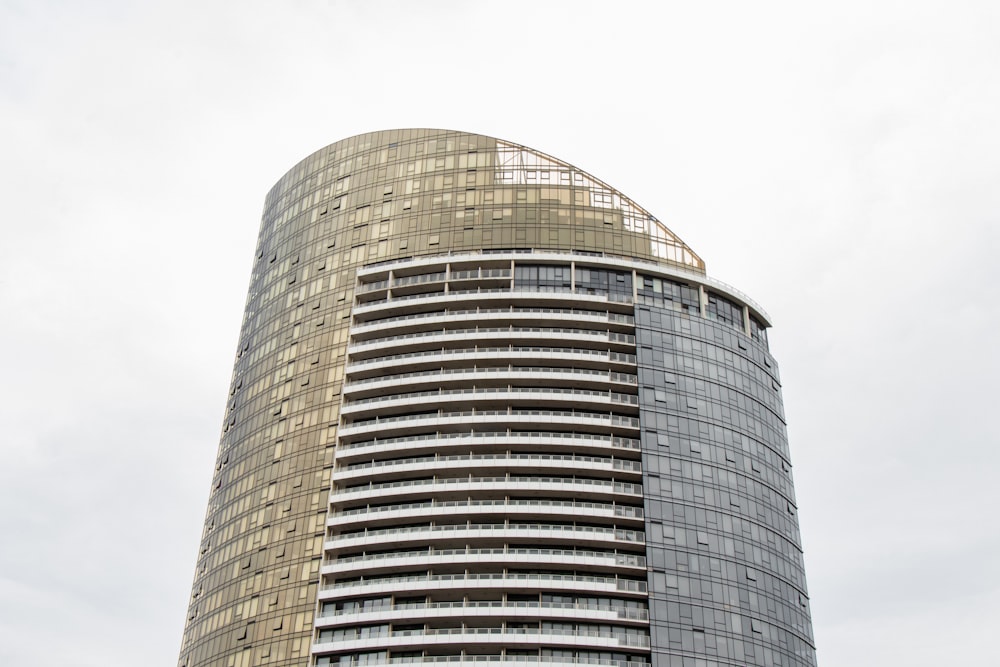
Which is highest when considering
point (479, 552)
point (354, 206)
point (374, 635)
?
point (354, 206)

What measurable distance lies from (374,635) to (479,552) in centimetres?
1457

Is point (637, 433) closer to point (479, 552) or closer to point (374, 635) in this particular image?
point (479, 552)

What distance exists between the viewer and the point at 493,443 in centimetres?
11712

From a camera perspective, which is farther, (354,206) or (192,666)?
(354,206)

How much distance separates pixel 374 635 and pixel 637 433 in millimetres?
38302

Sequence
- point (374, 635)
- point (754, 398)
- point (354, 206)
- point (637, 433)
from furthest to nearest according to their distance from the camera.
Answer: point (354, 206) < point (754, 398) < point (637, 433) < point (374, 635)

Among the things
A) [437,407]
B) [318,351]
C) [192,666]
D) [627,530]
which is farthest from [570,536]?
[192,666]

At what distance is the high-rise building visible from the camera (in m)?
110

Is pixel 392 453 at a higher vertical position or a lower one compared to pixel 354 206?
lower

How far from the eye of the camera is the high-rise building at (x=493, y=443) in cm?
11012

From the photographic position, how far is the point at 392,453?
394 ft

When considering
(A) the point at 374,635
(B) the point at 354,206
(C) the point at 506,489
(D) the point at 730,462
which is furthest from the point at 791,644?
(B) the point at 354,206

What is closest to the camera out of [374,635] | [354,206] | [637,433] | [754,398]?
[374,635]

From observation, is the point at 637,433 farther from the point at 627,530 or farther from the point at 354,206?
the point at 354,206
